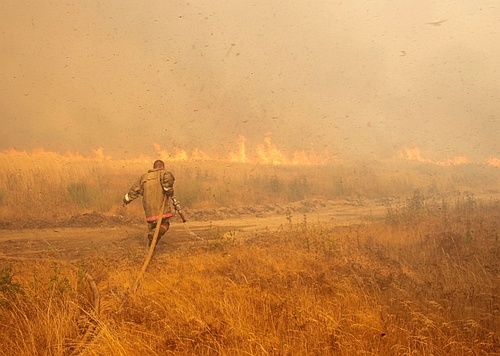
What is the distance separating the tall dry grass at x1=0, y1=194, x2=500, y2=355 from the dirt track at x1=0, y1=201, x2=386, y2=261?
1427 mm

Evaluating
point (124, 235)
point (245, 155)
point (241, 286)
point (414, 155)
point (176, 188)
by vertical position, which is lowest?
point (124, 235)

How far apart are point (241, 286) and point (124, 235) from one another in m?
6.42

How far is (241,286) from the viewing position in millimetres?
4988

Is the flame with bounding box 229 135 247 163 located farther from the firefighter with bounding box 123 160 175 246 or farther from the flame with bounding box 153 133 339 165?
the firefighter with bounding box 123 160 175 246

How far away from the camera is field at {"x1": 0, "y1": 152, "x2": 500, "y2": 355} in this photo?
3559mm

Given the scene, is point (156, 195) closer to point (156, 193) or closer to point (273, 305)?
point (156, 193)

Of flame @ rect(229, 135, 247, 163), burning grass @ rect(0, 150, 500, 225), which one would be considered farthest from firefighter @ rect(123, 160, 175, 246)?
flame @ rect(229, 135, 247, 163)

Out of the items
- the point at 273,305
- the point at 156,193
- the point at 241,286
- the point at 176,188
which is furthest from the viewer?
the point at 176,188

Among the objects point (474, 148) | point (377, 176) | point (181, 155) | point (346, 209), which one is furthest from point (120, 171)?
point (474, 148)

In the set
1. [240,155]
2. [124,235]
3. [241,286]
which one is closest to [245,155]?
[240,155]

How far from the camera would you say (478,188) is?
89.2ft

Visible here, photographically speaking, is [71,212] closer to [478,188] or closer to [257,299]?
[257,299]

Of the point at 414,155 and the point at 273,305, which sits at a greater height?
the point at 414,155

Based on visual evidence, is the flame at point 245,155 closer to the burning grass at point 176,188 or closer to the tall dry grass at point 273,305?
the burning grass at point 176,188
